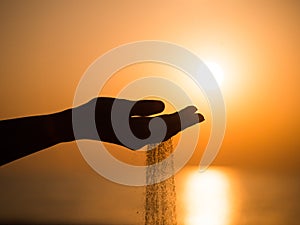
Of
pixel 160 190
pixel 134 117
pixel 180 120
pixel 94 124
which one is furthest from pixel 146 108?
pixel 160 190

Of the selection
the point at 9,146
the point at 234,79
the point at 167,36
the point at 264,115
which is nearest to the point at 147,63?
the point at 167,36

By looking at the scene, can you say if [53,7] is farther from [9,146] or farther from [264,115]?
[264,115]

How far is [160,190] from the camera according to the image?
2.85 metres

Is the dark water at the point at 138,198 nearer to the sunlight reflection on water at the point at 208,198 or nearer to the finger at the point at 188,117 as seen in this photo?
the sunlight reflection on water at the point at 208,198

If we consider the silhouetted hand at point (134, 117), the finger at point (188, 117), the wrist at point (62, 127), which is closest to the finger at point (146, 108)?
the silhouetted hand at point (134, 117)

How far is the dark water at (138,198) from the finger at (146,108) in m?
0.45

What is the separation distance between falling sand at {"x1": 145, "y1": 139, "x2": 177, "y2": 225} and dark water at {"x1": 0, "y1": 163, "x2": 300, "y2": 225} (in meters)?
0.04

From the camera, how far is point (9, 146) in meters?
2.88

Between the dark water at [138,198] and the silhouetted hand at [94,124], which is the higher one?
the silhouetted hand at [94,124]

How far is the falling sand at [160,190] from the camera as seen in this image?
111 inches

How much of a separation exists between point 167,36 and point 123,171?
0.92 m

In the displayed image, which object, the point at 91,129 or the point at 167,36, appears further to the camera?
the point at 91,129

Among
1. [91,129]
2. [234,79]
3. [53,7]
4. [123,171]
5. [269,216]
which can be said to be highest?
[53,7]

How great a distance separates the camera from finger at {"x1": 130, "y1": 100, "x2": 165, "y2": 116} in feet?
9.27
